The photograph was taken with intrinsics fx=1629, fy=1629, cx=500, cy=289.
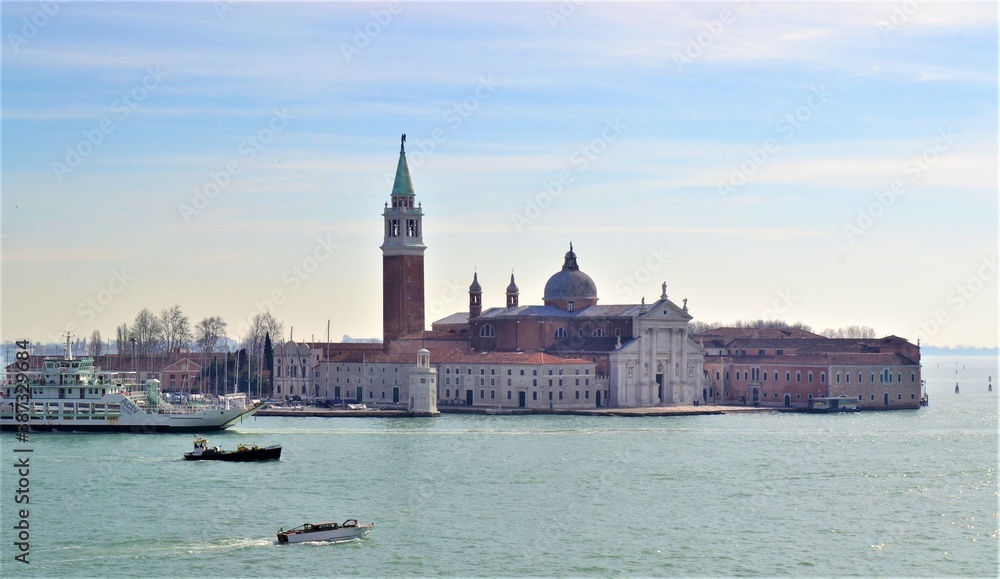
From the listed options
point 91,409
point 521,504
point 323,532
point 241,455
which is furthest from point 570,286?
point 323,532

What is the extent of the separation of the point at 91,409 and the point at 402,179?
83.8 feet

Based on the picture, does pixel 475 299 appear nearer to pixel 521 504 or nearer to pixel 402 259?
pixel 402 259

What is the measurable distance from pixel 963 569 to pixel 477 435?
2738 centimetres

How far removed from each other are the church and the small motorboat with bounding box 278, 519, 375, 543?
118ft

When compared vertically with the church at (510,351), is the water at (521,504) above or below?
below

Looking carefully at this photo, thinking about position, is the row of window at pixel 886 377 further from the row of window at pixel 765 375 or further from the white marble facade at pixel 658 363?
the white marble facade at pixel 658 363

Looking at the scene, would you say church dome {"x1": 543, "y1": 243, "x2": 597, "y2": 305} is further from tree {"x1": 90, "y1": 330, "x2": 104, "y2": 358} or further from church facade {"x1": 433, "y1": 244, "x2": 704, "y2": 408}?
tree {"x1": 90, "y1": 330, "x2": 104, "y2": 358}

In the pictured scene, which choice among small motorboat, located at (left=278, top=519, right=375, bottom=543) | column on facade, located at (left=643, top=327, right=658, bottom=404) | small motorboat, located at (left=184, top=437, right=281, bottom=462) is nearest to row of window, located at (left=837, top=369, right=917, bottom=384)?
column on facade, located at (left=643, top=327, right=658, bottom=404)

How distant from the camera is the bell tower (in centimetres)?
7931

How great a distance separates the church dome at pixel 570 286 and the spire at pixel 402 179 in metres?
8.51

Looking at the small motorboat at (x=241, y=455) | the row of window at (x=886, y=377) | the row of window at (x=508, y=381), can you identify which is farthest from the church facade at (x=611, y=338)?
the small motorboat at (x=241, y=455)

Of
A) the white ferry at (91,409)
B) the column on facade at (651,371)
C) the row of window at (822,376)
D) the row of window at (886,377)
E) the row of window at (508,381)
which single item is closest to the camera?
the white ferry at (91,409)

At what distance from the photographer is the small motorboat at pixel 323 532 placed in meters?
32.1

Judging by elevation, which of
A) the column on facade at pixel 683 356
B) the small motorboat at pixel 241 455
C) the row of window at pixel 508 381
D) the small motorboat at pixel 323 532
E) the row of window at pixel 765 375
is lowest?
the small motorboat at pixel 323 532
